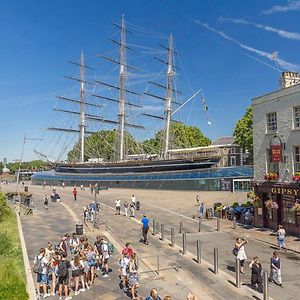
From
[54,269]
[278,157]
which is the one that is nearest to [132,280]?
[54,269]

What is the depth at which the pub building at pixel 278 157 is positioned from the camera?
24562mm

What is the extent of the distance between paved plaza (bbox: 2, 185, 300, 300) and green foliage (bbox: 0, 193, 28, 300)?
814 mm

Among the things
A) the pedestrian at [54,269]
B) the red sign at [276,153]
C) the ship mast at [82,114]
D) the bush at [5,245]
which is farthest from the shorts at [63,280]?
the ship mast at [82,114]

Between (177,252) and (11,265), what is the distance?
28.4ft

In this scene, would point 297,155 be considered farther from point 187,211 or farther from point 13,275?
point 13,275

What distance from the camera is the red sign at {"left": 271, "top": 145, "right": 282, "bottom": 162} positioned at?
25.4 meters

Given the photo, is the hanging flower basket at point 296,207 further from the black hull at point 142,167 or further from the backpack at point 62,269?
the black hull at point 142,167

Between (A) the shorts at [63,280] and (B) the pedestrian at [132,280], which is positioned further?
(A) the shorts at [63,280]

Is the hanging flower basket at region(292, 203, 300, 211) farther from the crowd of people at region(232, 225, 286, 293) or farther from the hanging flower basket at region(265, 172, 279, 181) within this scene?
the crowd of people at region(232, 225, 286, 293)

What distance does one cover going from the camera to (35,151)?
9575cm

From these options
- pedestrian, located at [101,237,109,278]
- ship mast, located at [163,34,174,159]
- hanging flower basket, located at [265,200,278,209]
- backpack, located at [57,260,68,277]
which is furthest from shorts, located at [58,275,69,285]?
ship mast, located at [163,34,174,159]

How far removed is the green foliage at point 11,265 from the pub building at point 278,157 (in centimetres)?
1612

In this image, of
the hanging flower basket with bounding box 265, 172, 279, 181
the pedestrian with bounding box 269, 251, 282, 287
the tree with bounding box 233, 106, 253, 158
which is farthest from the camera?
the tree with bounding box 233, 106, 253, 158

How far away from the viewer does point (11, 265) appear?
615 inches
